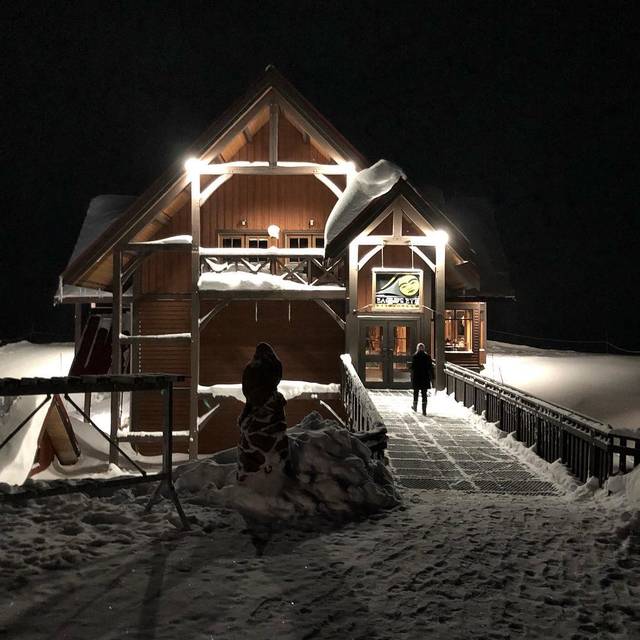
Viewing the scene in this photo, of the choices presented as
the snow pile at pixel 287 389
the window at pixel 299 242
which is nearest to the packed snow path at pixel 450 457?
the snow pile at pixel 287 389

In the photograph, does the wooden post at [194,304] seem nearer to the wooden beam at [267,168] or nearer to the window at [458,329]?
the wooden beam at [267,168]

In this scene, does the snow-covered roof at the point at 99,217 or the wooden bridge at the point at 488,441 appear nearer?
the wooden bridge at the point at 488,441

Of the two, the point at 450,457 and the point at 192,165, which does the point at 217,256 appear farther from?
the point at 450,457

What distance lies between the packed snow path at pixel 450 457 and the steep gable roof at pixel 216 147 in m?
7.60

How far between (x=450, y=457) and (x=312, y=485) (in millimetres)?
3642

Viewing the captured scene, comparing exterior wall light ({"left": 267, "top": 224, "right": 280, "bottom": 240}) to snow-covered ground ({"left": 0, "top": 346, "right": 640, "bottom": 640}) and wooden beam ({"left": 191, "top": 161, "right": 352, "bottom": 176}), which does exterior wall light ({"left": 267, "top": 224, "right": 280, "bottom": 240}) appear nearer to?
wooden beam ({"left": 191, "top": 161, "right": 352, "bottom": 176})

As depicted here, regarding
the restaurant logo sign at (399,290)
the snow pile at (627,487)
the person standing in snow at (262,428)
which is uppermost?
the restaurant logo sign at (399,290)

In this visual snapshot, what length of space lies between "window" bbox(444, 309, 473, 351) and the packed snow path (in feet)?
26.8

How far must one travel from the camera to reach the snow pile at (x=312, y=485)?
21.9 ft

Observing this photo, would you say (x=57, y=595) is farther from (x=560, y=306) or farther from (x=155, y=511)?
(x=560, y=306)

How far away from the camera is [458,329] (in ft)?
71.7

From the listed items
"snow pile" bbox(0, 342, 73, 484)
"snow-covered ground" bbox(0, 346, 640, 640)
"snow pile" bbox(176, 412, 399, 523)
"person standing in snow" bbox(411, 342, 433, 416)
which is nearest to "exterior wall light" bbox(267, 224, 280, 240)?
"person standing in snow" bbox(411, 342, 433, 416)

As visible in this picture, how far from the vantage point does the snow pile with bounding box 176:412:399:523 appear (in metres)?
6.66

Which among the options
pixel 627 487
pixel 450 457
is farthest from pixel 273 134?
pixel 627 487
